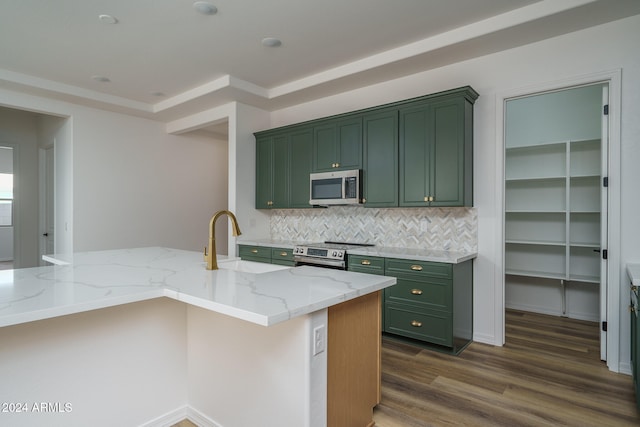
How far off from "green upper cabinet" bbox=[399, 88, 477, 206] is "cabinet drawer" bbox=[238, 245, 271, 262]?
1.83m

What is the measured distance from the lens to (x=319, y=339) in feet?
4.99

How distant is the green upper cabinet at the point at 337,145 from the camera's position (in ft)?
12.7

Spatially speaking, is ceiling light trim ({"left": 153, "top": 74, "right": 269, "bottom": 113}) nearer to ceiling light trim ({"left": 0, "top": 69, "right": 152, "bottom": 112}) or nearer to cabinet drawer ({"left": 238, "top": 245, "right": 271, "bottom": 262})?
ceiling light trim ({"left": 0, "top": 69, "right": 152, "bottom": 112})

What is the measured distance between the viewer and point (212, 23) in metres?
2.94

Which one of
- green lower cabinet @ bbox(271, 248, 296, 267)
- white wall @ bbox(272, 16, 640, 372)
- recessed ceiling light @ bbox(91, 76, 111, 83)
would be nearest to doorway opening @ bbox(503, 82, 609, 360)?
white wall @ bbox(272, 16, 640, 372)

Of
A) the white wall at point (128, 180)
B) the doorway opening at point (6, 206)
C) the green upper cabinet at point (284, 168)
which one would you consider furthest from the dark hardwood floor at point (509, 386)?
the doorway opening at point (6, 206)

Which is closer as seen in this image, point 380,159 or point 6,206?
point 380,159

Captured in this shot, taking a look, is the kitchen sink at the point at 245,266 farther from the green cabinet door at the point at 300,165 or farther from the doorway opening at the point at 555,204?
the doorway opening at the point at 555,204

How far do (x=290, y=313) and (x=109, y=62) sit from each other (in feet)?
12.3

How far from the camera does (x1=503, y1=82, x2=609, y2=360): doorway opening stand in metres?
3.96

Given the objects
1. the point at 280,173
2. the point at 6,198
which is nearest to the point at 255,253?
the point at 280,173

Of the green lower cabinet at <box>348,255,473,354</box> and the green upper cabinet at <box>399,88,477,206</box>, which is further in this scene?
the green upper cabinet at <box>399,88,477,206</box>

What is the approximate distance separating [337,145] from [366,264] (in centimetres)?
143

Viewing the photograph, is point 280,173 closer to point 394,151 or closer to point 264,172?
point 264,172
